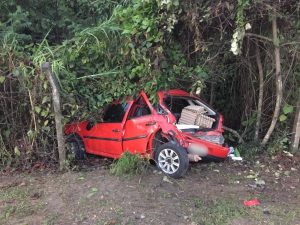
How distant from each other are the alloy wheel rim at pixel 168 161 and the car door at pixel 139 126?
0.49m

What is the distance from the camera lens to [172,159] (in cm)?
672

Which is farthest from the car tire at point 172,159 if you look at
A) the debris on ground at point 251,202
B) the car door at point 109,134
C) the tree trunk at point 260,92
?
the tree trunk at point 260,92

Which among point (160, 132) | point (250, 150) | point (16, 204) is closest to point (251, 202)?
point (160, 132)

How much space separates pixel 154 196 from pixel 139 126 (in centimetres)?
173

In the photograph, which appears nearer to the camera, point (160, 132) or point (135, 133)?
point (160, 132)

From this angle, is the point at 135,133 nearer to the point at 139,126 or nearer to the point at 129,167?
the point at 139,126

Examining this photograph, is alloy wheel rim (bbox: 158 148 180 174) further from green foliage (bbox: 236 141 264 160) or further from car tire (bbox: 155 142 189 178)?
green foliage (bbox: 236 141 264 160)

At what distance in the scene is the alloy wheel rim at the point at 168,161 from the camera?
6688 mm

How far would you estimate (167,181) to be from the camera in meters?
6.37

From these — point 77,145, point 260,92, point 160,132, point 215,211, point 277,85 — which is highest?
point 277,85

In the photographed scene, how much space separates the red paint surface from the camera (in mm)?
6941

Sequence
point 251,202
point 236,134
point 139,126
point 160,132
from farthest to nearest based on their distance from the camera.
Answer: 1. point 236,134
2. point 139,126
3. point 160,132
4. point 251,202

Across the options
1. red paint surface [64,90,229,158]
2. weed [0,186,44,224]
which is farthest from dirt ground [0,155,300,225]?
red paint surface [64,90,229,158]

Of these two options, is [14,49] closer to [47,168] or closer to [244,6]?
[47,168]
